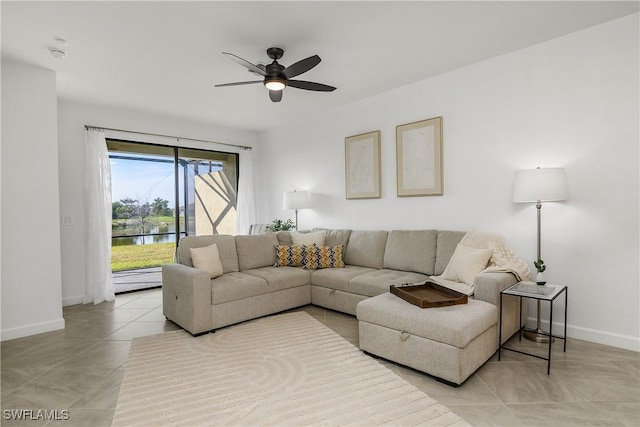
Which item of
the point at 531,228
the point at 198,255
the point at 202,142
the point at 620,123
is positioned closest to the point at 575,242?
the point at 531,228

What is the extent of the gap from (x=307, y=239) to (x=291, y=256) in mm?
358

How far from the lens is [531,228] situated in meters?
A: 3.17

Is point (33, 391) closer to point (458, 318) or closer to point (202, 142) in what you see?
point (458, 318)

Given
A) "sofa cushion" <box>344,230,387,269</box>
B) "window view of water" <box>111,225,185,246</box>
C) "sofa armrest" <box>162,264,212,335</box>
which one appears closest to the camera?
"sofa armrest" <box>162,264,212,335</box>

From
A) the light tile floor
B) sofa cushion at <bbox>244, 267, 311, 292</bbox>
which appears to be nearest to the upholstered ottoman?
the light tile floor

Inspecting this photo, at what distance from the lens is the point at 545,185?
108 inches

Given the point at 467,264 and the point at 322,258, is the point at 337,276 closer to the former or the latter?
the point at 322,258

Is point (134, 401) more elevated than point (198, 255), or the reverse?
point (198, 255)

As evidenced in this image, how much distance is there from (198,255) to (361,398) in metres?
2.23

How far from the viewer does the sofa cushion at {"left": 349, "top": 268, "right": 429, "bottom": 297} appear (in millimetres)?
3303

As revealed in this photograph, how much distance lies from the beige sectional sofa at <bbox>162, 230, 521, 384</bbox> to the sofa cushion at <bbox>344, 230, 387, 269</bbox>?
0.01 m

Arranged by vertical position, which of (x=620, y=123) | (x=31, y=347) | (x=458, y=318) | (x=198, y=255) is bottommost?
(x=31, y=347)

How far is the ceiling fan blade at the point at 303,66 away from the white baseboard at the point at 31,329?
3.45 metres

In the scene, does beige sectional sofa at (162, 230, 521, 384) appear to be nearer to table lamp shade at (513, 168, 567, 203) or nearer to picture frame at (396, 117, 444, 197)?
picture frame at (396, 117, 444, 197)
